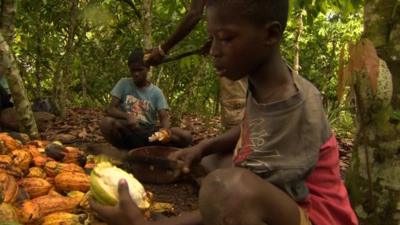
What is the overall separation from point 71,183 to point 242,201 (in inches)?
63.2

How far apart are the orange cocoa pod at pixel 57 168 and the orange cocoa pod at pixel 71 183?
126 mm

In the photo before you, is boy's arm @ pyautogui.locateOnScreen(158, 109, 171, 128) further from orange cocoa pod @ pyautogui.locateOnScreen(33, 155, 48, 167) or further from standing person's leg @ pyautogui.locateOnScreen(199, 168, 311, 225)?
standing person's leg @ pyautogui.locateOnScreen(199, 168, 311, 225)

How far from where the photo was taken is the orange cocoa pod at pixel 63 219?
229 centimetres

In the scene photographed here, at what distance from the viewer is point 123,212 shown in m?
1.78

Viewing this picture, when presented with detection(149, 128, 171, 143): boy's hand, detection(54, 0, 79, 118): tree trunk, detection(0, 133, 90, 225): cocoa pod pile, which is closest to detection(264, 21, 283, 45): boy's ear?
detection(0, 133, 90, 225): cocoa pod pile

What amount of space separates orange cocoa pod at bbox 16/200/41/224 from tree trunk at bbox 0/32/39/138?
1.95 m

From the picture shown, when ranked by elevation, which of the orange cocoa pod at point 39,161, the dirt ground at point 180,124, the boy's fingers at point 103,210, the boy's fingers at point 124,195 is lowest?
the dirt ground at point 180,124

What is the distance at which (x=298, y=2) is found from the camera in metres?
3.92

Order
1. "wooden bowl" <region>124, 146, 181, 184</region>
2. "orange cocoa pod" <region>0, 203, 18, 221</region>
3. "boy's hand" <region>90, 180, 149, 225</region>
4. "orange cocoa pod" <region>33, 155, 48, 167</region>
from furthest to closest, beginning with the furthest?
"wooden bowl" <region>124, 146, 181, 184</region> < "orange cocoa pod" <region>33, 155, 48, 167</region> < "orange cocoa pod" <region>0, 203, 18, 221</region> < "boy's hand" <region>90, 180, 149, 225</region>

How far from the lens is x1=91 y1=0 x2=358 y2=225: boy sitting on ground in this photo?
1.43 meters

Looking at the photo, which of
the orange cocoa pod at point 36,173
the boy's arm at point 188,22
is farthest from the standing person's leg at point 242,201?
the boy's arm at point 188,22

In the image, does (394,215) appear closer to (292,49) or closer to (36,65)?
(292,49)

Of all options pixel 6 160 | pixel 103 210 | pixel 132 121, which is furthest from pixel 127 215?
pixel 132 121

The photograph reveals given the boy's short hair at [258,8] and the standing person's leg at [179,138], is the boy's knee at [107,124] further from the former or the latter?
the boy's short hair at [258,8]
